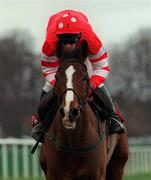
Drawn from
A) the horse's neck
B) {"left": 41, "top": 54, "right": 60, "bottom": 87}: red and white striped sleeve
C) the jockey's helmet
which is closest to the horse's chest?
the horse's neck

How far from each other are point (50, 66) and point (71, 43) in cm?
53

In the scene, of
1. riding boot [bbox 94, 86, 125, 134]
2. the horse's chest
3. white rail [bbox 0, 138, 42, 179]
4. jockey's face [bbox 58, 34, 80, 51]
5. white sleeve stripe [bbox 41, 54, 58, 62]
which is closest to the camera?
jockey's face [bbox 58, 34, 80, 51]

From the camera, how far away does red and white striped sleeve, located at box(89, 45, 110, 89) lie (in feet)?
35.3

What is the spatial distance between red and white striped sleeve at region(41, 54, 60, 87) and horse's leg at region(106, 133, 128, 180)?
79.8 inches

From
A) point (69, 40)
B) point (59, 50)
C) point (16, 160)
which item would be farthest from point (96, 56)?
point (16, 160)

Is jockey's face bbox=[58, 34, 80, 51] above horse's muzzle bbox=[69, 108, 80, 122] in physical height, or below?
above

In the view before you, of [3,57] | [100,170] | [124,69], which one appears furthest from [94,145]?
[124,69]

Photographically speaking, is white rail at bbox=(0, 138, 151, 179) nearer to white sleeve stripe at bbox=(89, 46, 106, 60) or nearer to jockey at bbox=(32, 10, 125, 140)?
jockey at bbox=(32, 10, 125, 140)

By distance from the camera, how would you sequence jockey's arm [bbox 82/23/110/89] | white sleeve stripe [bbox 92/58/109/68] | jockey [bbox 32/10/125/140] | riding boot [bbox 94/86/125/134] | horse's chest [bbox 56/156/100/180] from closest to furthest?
1. horse's chest [bbox 56/156/100/180]
2. jockey [bbox 32/10/125/140]
3. jockey's arm [bbox 82/23/110/89]
4. white sleeve stripe [bbox 92/58/109/68]
5. riding boot [bbox 94/86/125/134]

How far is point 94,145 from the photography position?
412 inches

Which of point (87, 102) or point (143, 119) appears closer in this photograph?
point (87, 102)

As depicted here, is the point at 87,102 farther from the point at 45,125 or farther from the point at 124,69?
the point at 124,69

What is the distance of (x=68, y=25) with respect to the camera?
415 inches

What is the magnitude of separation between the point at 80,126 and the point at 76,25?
119 centimetres
